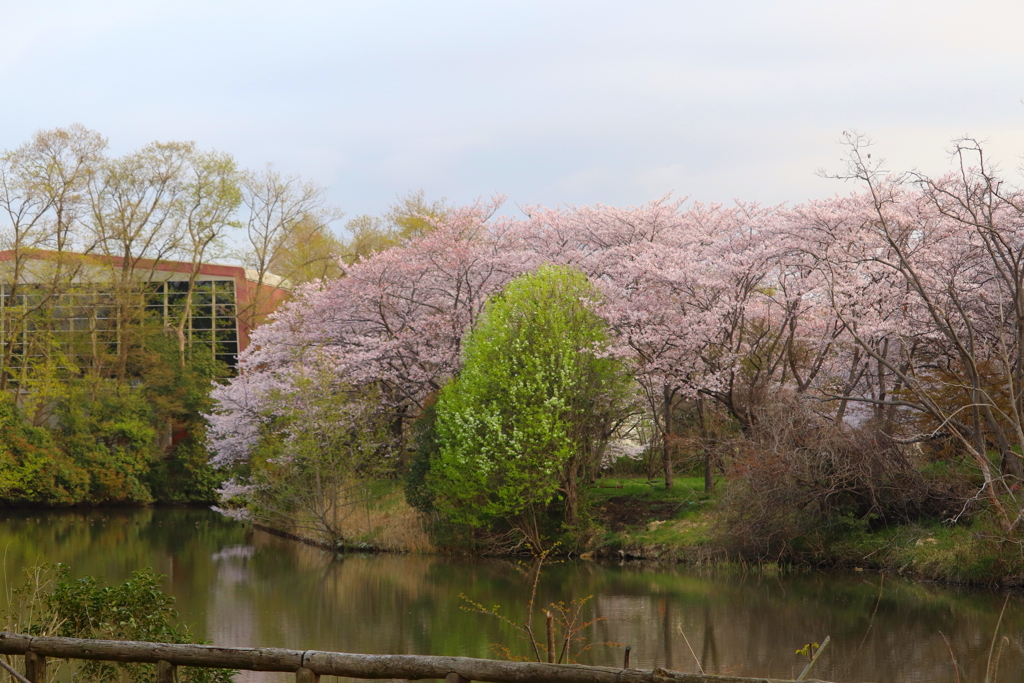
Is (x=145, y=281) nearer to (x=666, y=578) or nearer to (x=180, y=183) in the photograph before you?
(x=180, y=183)

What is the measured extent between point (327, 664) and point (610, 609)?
11.5 meters

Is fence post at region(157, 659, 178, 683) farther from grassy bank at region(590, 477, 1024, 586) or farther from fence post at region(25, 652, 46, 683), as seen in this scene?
grassy bank at region(590, 477, 1024, 586)

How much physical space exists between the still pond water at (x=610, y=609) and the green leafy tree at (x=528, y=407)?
5.17ft

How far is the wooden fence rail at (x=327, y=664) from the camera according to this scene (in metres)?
5.26

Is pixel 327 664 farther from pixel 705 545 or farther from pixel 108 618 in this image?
pixel 705 545

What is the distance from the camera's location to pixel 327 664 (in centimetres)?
571

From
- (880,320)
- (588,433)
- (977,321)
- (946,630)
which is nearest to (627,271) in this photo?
(588,433)

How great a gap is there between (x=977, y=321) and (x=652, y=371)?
23.9ft

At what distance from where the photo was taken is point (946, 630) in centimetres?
1447

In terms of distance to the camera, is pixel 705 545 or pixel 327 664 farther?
pixel 705 545

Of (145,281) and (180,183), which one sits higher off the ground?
(180,183)

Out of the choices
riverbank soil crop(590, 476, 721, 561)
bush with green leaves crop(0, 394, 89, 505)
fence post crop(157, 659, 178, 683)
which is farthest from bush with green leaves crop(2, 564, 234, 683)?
bush with green leaves crop(0, 394, 89, 505)

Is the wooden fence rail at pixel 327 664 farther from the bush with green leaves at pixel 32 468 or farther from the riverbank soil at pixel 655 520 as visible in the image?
the bush with green leaves at pixel 32 468

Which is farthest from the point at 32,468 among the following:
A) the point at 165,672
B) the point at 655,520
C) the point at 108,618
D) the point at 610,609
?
the point at 165,672
